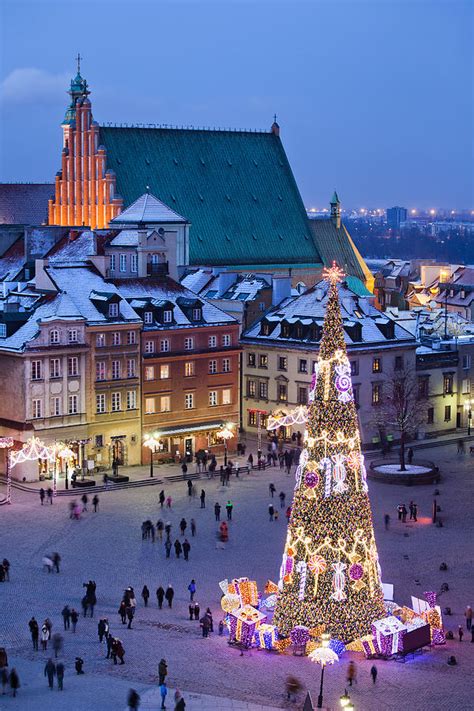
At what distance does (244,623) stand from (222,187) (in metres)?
69.9

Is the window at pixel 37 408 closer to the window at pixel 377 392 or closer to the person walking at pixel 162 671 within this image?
the window at pixel 377 392

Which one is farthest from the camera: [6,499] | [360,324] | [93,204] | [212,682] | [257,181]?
[257,181]

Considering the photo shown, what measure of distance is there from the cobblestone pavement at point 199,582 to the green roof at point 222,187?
1402 inches

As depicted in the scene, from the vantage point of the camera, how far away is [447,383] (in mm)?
96812

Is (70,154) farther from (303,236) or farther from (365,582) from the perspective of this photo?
(365,582)

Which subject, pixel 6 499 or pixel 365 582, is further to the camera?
pixel 6 499

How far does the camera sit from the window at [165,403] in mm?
85312

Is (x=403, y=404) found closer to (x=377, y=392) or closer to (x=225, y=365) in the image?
(x=377, y=392)

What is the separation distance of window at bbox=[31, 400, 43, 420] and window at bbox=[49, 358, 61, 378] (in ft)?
5.49

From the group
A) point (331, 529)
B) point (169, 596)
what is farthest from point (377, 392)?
point (331, 529)

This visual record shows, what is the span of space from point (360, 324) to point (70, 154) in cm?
3211

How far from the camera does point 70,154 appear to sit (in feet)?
368

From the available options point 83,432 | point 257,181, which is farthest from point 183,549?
point 257,181

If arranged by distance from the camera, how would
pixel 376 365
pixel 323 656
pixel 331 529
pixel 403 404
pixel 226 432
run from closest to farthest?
1. pixel 323 656
2. pixel 331 529
3. pixel 403 404
4. pixel 226 432
5. pixel 376 365
